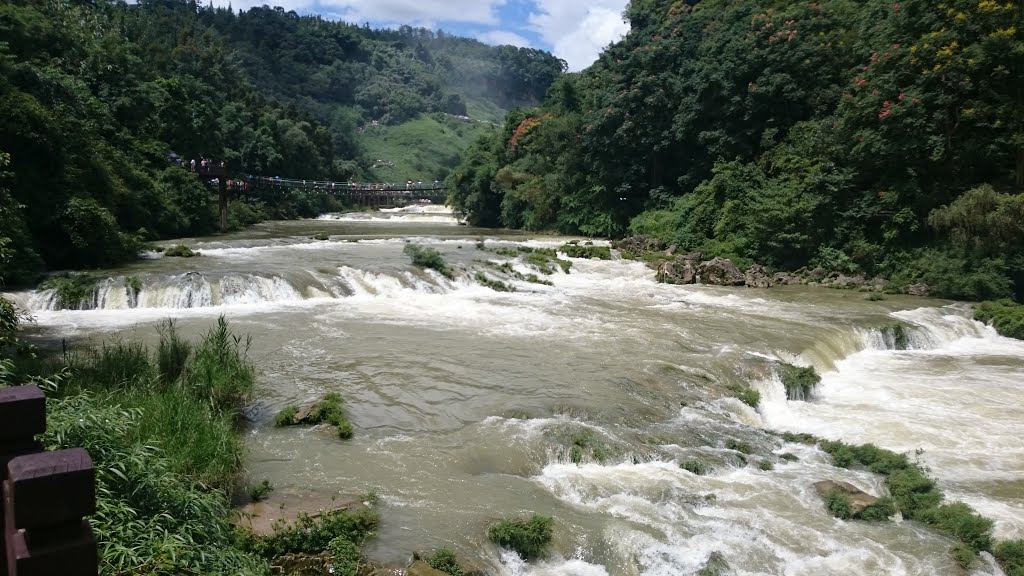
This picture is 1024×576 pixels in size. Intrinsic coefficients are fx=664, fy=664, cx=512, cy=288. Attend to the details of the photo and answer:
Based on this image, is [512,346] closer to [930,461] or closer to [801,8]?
[930,461]

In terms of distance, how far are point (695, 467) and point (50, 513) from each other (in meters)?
7.42

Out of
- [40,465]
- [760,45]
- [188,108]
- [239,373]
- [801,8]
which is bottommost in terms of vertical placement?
→ [239,373]

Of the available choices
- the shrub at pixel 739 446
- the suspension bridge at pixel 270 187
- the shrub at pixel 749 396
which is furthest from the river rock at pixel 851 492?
the suspension bridge at pixel 270 187

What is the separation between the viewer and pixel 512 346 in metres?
13.7

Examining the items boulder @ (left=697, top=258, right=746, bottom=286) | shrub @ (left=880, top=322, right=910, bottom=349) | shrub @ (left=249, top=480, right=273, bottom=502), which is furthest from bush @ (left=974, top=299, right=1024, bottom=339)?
shrub @ (left=249, top=480, right=273, bottom=502)

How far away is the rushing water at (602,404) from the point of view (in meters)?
6.68

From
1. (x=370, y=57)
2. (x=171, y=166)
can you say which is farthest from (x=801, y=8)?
(x=370, y=57)

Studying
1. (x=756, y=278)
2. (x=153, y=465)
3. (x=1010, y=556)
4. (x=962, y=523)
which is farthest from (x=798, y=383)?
(x=756, y=278)

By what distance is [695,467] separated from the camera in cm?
820

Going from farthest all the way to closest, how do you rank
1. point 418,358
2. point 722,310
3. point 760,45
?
1. point 760,45
2. point 722,310
3. point 418,358

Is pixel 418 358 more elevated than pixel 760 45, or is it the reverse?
pixel 760 45

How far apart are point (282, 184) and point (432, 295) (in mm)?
34863

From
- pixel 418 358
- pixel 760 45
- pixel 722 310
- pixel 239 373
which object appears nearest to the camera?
pixel 239 373

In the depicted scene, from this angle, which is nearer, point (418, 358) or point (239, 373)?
point (239, 373)
